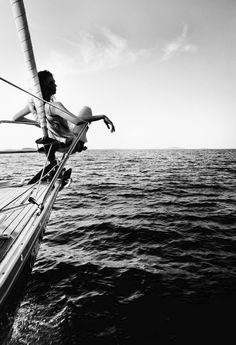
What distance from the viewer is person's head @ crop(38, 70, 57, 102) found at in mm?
4227

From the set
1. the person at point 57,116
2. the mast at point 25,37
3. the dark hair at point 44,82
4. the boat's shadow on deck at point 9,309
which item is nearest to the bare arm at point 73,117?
the person at point 57,116

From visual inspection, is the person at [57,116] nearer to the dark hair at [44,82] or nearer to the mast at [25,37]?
the dark hair at [44,82]

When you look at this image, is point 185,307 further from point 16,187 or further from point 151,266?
point 16,187

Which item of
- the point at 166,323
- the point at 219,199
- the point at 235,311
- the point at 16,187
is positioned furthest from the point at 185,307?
the point at 219,199

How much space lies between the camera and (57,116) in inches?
175

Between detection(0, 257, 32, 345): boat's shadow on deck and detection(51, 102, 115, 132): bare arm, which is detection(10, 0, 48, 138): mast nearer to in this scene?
detection(51, 102, 115, 132): bare arm

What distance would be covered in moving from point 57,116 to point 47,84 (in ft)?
1.91

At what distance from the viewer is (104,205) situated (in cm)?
1161

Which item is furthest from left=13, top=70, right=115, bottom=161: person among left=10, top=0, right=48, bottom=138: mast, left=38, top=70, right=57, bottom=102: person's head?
left=10, top=0, right=48, bottom=138: mast

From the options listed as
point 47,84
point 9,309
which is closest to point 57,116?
point 47,84

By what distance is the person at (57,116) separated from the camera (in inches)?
154

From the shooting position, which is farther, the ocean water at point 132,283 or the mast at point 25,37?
the ocean water at point 132,283

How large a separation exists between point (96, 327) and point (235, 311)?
2317mm

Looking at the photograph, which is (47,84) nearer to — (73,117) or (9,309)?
(73,117)
